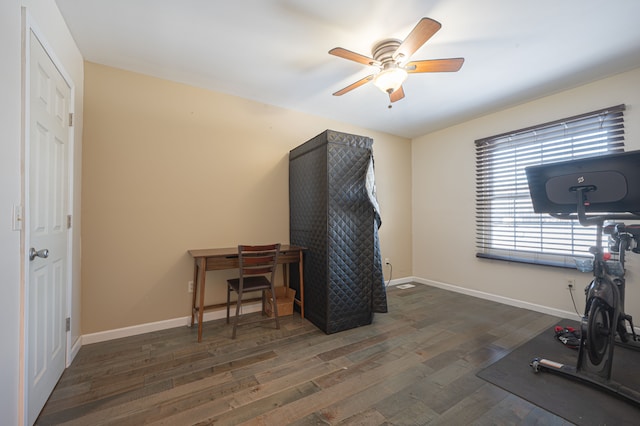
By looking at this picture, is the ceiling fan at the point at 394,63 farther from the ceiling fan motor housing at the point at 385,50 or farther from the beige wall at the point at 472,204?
the beige wall at the point at 472,204

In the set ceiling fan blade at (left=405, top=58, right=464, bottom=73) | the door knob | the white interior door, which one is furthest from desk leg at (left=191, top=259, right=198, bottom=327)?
ceiling fan blade at (left=405, top=58, right=464, bottom=73)

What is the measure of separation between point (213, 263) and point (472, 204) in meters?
3.57

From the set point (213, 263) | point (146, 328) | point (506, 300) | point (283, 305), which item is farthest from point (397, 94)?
point (146, 328)

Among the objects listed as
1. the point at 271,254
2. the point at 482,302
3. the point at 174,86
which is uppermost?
the point at 174,86

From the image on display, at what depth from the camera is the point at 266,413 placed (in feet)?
4.88

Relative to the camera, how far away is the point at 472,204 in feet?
12.3

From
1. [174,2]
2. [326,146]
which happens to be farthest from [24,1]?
[326,146]

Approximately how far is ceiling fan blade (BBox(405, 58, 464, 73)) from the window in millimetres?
1902

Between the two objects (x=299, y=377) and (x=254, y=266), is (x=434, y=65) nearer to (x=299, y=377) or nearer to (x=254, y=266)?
(x=254, y=266)

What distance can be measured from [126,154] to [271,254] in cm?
171

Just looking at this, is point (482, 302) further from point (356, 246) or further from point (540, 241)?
point (356, 246)

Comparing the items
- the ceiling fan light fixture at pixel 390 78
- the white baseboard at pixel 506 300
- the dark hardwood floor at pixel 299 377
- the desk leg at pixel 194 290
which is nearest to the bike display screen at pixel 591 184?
the ceiling fan light fixture at pixel 390 78

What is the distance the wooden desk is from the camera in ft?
7.92

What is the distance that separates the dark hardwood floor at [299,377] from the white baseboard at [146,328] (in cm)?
7
